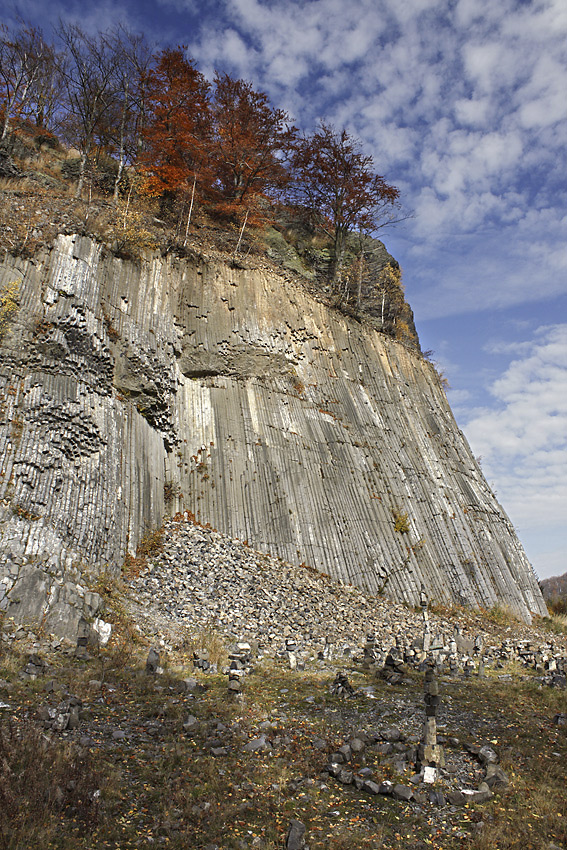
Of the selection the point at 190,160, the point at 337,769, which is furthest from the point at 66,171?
the point at 337,769

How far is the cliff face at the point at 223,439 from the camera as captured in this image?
1305 centimetres

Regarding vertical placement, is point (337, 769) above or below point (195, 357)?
below

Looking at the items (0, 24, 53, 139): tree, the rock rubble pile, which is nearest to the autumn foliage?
(0, 24, 53, 139): tree

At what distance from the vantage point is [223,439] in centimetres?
1873

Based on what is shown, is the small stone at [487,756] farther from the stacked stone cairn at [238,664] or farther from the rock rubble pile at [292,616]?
the stacked stone cairn at [238,664]

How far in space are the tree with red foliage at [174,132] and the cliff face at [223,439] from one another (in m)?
6.63

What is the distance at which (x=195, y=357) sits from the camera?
2020cm

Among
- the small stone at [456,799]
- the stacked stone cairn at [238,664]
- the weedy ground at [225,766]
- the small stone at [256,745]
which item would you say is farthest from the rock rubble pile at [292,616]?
the small stone at [456,799]

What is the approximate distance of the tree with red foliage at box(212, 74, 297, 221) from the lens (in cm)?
2928

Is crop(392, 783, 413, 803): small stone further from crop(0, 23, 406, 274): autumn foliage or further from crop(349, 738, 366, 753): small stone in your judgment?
crop(0, 23, 406, 274): autumn foliage

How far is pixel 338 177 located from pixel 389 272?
7.06 meters

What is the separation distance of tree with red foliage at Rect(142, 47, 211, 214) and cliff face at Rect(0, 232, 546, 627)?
6.63 metres

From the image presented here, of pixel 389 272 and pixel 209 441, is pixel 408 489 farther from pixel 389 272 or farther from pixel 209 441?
pixel 389 272

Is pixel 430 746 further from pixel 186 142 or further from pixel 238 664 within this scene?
pixel 186 142
